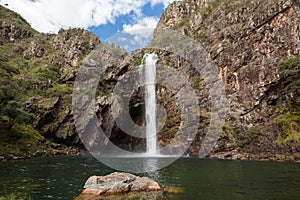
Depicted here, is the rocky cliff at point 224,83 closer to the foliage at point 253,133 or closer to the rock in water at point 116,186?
the foliage at point 253,133

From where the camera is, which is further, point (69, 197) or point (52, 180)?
point (52, 180)

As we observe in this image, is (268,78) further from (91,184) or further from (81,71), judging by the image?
(81,71)

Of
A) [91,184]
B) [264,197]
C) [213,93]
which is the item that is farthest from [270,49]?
[91,184]

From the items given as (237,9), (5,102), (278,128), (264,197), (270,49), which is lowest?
(264,197)

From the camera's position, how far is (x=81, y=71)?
80562mm

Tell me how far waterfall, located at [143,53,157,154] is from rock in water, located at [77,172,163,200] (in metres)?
43.6

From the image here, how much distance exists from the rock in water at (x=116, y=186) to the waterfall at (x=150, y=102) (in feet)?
143

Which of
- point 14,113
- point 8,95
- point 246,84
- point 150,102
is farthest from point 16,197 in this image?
point 150,102

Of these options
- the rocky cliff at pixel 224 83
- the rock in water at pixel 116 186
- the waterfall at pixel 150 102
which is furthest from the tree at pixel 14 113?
the rock in water at pixel 116 186

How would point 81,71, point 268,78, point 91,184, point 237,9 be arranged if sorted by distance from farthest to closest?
point 81,71 → point 237,9 → point 268,78 → point 91,184

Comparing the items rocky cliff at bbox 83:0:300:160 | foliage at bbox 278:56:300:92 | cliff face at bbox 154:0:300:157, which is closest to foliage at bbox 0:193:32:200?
rocky cliff at bbox 83:0:300:160

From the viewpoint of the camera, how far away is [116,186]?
60.2ft

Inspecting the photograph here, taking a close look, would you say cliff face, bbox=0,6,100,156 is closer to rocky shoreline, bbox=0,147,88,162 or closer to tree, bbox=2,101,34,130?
tree, bbox=2,101,34,130

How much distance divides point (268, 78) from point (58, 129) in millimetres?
50541
